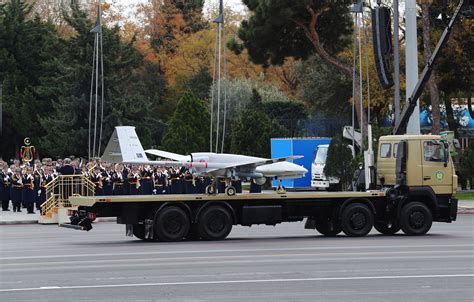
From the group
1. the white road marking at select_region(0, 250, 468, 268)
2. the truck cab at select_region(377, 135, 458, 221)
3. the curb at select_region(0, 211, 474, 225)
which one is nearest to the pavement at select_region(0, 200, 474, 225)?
the curb at select_region(0, 211, 474, 225)

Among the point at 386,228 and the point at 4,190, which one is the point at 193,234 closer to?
the point at 386,228

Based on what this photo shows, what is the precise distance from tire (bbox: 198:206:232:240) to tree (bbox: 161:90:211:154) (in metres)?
32.9

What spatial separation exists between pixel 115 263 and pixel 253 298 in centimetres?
540

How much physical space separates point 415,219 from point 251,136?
103ft

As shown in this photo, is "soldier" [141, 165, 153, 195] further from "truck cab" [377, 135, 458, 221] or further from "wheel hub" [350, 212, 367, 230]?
"wheel hub" [350, 212, 367, 230]

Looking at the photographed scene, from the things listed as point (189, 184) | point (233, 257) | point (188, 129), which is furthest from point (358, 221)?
point (188, 129)

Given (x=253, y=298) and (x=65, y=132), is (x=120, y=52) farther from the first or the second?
(x=253, y=298)

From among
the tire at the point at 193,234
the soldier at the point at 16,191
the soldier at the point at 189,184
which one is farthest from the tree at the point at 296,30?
the tire at the point at 193,234

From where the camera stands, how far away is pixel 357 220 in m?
24.9

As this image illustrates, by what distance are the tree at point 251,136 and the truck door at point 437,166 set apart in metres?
30.5

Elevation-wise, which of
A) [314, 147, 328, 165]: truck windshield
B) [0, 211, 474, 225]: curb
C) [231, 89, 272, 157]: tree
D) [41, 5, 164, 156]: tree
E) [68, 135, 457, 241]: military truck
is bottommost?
[0, 211, 474, 225]: curb

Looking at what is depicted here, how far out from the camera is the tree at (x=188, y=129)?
2267 inches

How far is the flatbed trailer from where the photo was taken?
23641 mm

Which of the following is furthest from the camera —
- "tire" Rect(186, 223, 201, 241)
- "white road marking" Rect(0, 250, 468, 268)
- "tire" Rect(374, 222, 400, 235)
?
"tire" Rect(374, 222, 400, 235)
